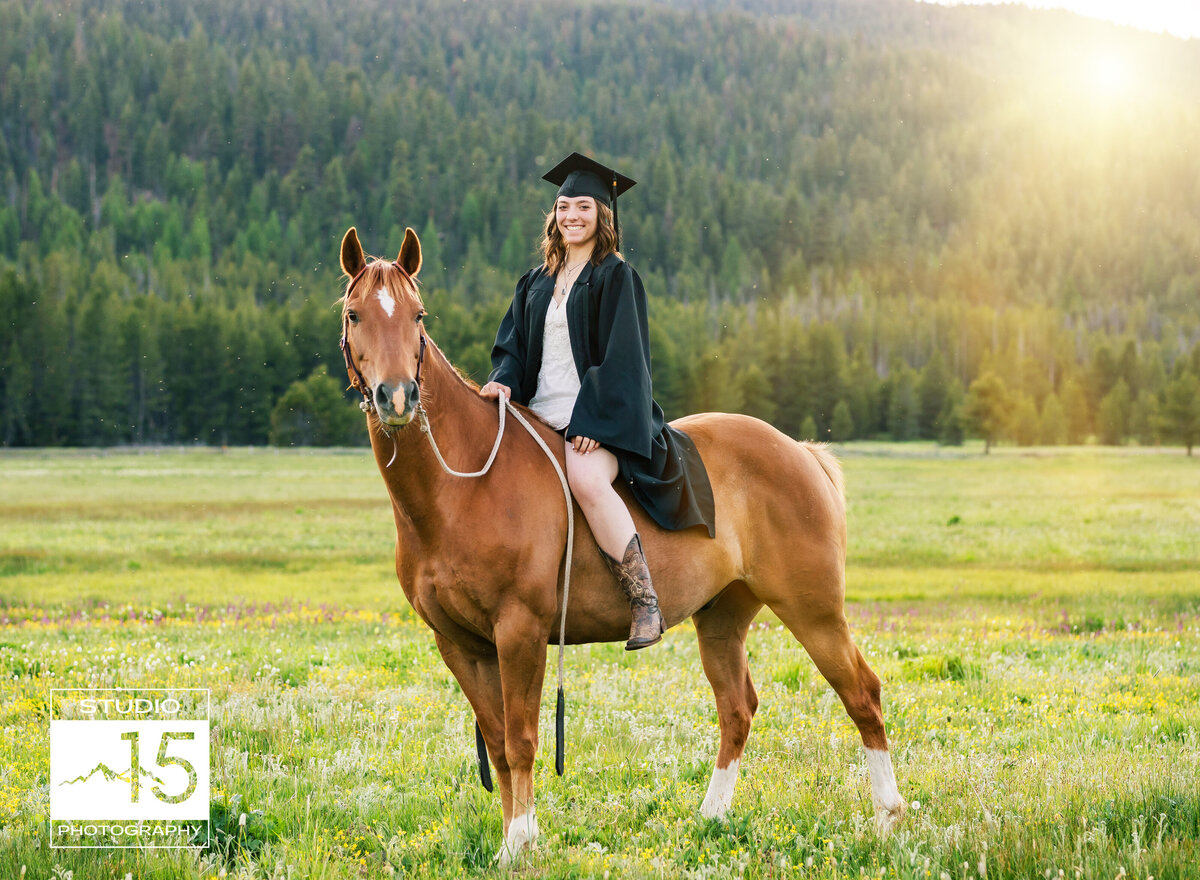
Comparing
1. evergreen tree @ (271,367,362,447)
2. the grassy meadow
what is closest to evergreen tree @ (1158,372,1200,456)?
evergreen tree @ (271,367,362,447)

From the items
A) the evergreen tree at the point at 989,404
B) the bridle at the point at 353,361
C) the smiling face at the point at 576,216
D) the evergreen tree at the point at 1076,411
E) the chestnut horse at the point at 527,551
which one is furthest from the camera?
the evergreen tree at the point at 1076,411

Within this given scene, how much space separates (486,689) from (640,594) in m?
1.13

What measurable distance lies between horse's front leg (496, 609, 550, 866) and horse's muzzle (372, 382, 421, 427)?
1400 mm

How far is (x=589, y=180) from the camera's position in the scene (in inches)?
239

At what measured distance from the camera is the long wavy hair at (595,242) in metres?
6.07

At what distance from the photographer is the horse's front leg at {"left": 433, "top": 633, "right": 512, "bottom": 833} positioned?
553 centimetres

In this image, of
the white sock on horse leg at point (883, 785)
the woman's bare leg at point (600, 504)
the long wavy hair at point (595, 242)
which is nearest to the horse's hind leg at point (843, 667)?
the white sock on horse leg at point (883, 785)

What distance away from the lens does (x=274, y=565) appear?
23984 mm

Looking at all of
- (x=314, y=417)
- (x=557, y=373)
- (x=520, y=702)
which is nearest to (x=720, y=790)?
(x=520, y=702)

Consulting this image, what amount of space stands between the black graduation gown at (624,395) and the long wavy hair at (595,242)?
0.28ft

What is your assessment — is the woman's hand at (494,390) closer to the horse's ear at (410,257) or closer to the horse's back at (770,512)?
the horse's ear at (410,257)

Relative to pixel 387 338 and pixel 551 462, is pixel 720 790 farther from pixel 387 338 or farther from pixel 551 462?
pixel 387 338

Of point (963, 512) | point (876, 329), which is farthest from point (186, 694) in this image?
point (876, 329)

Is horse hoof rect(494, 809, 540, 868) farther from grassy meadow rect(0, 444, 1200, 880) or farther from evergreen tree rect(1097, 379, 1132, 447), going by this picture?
evergreen tree rect(1097, 379, 1132, 447)
